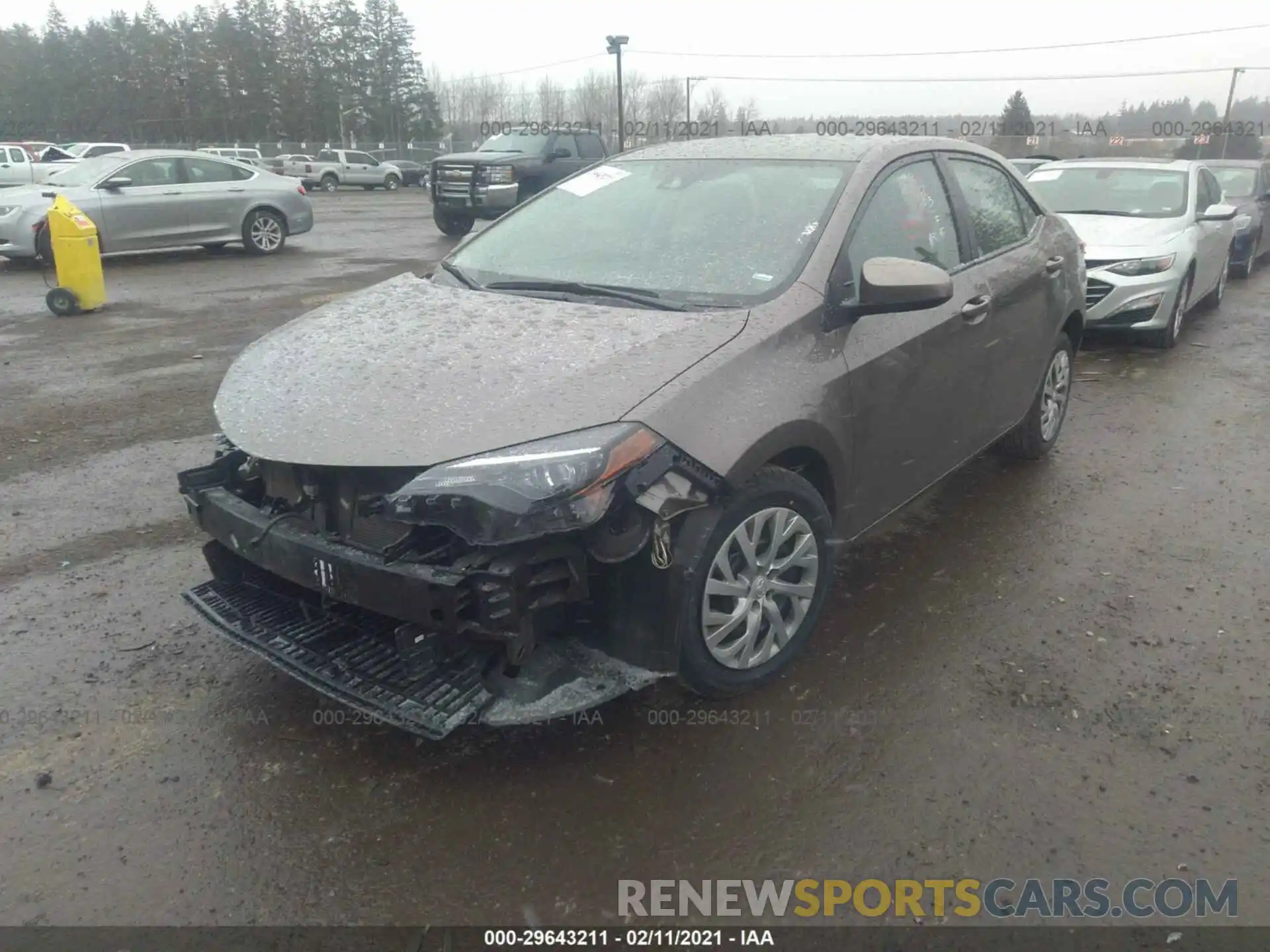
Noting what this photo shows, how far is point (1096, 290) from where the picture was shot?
7.68m

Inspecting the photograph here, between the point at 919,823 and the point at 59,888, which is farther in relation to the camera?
the point at 919,823

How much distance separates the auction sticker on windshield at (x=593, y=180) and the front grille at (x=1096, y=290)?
5152 mm

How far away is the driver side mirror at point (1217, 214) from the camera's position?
827 centimetres

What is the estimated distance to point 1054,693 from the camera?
3.11 m

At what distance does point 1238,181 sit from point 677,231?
41.2 ft

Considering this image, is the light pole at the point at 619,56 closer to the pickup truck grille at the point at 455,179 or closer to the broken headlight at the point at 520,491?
the pickup truck grille at the point at 455,179

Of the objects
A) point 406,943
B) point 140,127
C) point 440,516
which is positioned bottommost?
point 406,943

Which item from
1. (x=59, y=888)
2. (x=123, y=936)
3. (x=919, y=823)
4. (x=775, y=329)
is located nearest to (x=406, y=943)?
(x=123, y=936)

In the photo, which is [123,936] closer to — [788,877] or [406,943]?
[406,943]

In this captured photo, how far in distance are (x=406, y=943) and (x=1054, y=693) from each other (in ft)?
7.14

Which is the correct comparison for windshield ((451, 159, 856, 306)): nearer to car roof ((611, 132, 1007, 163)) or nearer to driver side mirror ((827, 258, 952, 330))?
car roof ((611, 132, 1007, 163))

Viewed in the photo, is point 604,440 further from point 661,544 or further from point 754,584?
point 754,584

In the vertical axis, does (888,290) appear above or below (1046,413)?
above

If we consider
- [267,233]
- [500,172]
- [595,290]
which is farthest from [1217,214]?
[267,233]
